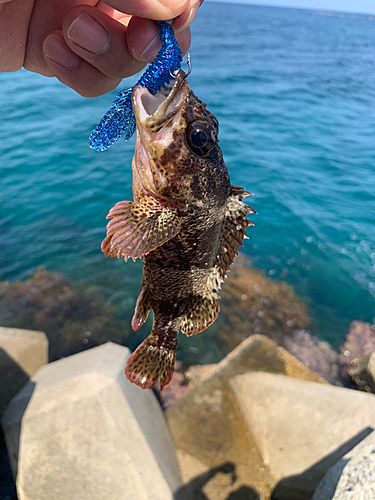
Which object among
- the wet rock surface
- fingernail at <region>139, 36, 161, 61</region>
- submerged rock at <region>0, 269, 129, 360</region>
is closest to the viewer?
fingernail at <region>139, 36, 161, 61</region>

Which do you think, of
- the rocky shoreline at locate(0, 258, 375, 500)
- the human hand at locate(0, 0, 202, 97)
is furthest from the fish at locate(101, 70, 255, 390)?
the rocky shoreline at locate(0, 258, 375, 500)

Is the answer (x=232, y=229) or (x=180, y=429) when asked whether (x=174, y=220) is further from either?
(x=180, y=429)

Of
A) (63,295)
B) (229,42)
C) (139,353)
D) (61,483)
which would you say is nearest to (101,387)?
(61,483)

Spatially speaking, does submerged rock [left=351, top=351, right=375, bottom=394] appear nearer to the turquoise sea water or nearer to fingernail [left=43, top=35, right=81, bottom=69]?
the turquoise sea water

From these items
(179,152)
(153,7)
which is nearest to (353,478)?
(179,152)

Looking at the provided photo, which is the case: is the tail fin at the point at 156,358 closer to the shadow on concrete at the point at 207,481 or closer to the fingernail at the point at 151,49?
the fingernail at the point at 151,49

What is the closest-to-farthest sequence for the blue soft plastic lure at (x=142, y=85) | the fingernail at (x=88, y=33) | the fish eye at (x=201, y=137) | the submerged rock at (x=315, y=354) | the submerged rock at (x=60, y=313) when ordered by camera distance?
the blue soft plastic lure at (x=142, y=85), the fish eye at (x=201, y=137), the fingernail at (x=88, y=33), the submerged rock at (x=315, y=354), the submerged rock at (x=60, y=313)

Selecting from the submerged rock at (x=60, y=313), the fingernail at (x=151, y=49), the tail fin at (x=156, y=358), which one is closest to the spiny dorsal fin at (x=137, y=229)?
the tail fin at (x=156, y=358)
